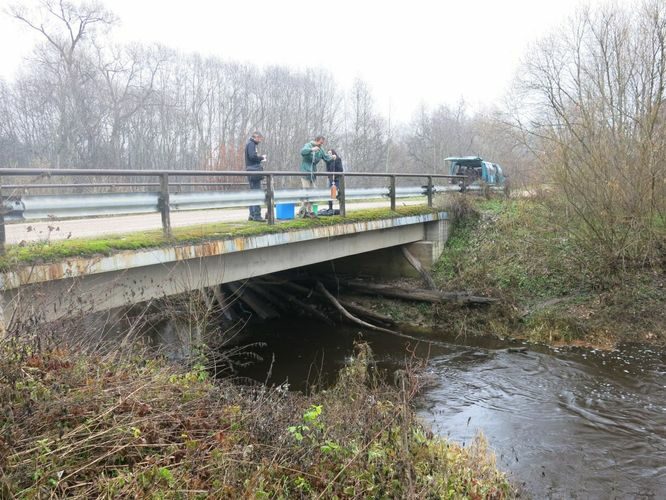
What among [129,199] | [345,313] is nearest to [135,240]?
[129,199]

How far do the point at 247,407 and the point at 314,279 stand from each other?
10040 millimetres

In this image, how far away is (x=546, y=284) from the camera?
1265 cm

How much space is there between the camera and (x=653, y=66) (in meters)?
13.0

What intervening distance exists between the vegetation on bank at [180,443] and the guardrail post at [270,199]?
4287 mm

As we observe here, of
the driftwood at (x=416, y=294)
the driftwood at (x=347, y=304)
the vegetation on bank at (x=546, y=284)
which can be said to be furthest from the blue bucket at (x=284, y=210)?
the vegetation on bank at (x=546, y=284)

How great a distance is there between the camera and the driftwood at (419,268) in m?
14.0

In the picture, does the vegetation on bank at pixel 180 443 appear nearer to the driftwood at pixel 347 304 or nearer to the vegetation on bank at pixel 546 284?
the vegetation on bank at pixel 546 284

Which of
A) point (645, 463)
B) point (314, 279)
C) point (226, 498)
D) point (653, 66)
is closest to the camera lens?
point (226, 498)

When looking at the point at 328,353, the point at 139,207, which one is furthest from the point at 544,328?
the point at 139,207

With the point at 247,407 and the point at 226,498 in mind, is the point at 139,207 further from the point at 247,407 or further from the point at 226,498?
the point at 226,498

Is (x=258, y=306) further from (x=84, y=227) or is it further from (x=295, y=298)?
(x=84, y=227)

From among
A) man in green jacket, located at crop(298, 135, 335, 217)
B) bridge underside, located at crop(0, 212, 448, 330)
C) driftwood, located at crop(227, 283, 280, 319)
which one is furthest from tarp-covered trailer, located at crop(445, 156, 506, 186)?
driftwood, located at crop(227, 283, 280, 319)

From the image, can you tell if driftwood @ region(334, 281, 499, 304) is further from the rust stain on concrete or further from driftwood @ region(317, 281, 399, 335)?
the rust stain on concrete

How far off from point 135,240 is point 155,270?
0.61 m
